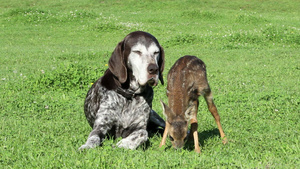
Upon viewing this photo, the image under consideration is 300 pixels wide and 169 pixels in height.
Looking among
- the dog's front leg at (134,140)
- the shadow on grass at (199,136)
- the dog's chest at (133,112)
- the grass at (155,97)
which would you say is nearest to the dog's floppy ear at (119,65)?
the dog's chest at (133,112)

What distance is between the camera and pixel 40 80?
1037 cm

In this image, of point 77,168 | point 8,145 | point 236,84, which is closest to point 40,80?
point 8,145

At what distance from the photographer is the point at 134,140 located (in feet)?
19.7

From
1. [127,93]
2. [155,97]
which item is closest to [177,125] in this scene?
[127,93]

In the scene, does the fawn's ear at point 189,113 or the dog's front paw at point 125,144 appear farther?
the fawn's ear at point 189,113

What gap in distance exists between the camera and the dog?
19.2 feet

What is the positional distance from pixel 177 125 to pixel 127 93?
936 millimetres

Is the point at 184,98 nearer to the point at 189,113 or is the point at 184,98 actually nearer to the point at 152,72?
the point at 189,113

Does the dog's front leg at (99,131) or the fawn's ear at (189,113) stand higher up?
the fawn's ear at (189,113)

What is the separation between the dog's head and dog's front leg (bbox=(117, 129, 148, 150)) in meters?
0.81

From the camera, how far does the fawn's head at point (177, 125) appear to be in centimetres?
585

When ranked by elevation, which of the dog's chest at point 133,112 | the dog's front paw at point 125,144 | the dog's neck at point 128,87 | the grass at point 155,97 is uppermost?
the dog's neck at point 128,87

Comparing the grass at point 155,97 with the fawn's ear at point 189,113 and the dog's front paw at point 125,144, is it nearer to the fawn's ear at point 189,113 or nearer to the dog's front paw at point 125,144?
the dog's front paw at point 125,144

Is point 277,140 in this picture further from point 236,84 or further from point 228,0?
point 228,0
